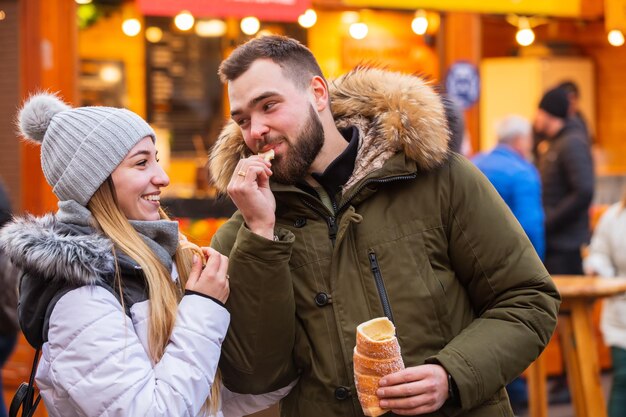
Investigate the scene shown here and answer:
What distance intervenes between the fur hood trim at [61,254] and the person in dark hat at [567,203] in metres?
5.98

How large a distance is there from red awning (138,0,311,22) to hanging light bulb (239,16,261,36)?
2.49 m

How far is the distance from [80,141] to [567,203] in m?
5.98

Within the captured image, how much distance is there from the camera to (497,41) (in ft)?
42.3

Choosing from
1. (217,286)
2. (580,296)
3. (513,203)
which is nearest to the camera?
(217,286)

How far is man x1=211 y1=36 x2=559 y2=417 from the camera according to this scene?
257 centimetres

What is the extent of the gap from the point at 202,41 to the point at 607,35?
5299 millimetres

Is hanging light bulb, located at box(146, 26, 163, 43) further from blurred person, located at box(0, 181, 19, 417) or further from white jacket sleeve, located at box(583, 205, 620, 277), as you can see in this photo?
white jacket sleeve, located at box(583, 205, 620, 277)

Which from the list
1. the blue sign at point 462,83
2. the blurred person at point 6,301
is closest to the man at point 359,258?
the blurred person at point 6,301

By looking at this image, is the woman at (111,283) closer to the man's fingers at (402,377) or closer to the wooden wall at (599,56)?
the man's fingers at (402,377)

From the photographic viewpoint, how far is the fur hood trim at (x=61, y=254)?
2.37 meters

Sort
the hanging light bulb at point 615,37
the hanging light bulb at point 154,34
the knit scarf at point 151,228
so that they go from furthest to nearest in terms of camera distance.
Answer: the hanging light bulb at point 615,37 < the hanging light bulb at point 154,34 < the knit scarf at point 151,228

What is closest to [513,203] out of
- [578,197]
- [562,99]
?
[578,197]

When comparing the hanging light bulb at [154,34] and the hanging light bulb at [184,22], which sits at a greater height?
the hanging light bulb at [184,22]

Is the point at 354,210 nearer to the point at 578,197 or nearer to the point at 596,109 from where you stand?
the point at 578,197
